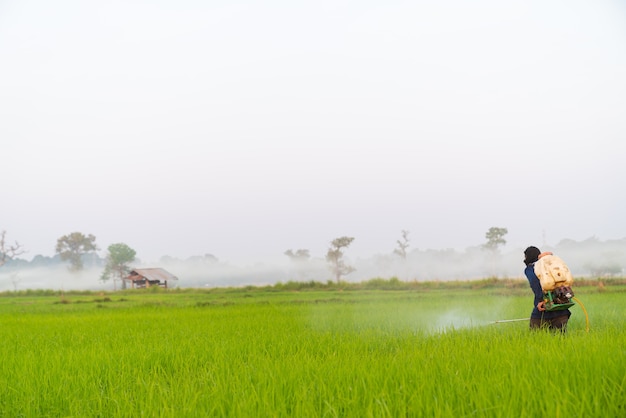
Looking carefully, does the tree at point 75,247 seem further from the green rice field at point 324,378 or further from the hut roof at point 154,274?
the green rice field at point 324,378

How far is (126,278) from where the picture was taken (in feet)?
158

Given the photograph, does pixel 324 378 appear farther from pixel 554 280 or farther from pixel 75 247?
pixel 75 247

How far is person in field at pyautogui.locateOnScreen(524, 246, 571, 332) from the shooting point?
5.79 m

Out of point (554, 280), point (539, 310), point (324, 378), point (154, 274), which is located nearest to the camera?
point (324, 378)

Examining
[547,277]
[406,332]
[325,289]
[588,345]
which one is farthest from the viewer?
[325,289]

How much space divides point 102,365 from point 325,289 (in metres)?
23.5

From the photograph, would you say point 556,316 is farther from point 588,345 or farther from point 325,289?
point 325,289

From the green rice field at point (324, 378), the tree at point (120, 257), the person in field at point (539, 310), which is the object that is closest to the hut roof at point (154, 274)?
the tree at point (120, 257)

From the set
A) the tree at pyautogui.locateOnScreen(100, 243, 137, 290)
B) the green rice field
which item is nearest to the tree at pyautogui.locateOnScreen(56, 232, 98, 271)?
the tree at pyautogui.locateOnScreen(100, 243, 137, 290)

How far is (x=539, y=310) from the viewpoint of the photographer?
584 centimetres

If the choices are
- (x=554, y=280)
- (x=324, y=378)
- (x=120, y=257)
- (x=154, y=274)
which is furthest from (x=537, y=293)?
(x=120, y=257)

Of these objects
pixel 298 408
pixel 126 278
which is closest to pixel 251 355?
pixel 298 408

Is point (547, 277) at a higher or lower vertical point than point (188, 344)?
higher

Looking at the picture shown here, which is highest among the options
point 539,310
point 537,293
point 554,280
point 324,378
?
point 554,280
